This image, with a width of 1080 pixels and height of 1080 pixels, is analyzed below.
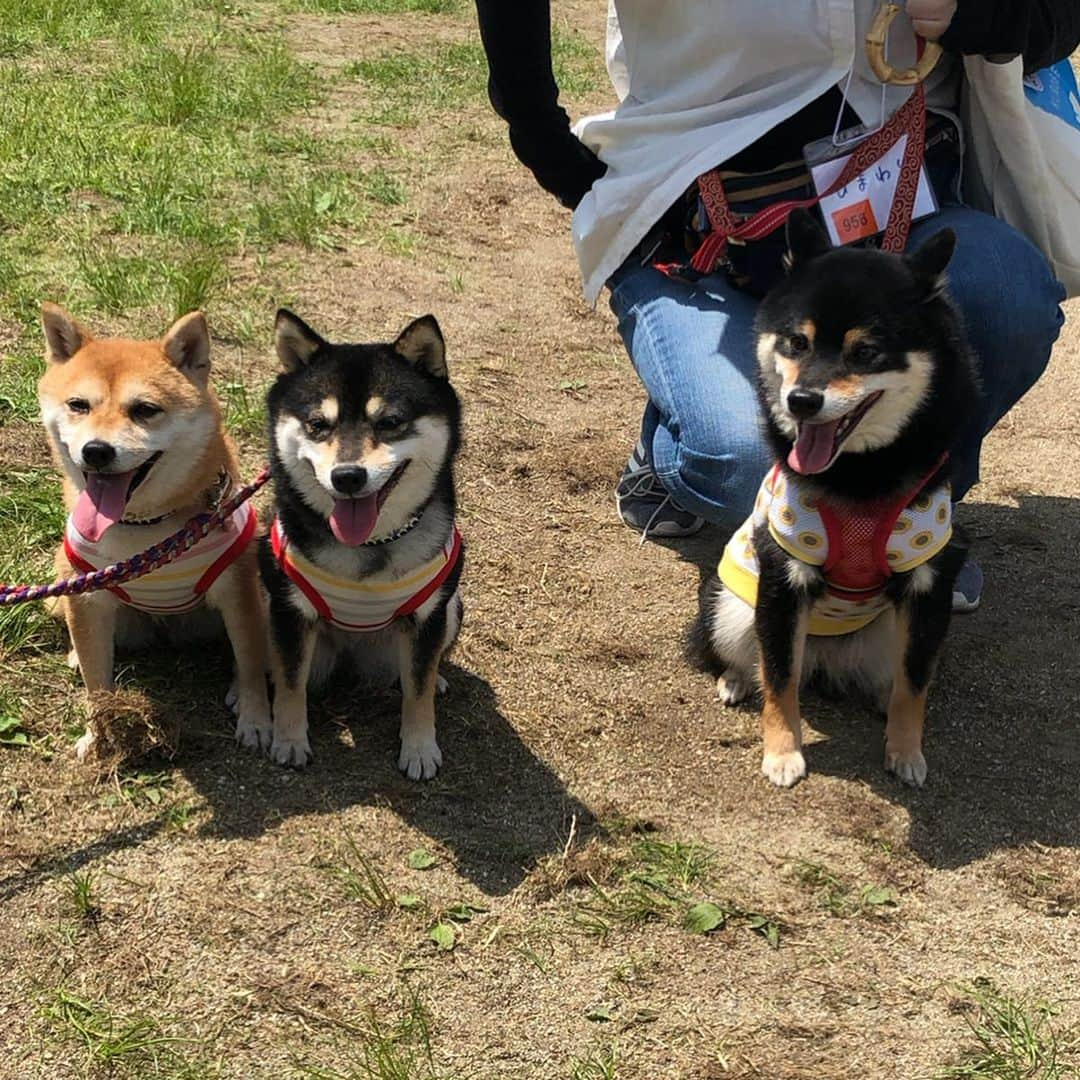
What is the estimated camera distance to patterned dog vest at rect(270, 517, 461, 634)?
118 inches

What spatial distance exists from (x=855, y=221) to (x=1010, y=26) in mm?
613

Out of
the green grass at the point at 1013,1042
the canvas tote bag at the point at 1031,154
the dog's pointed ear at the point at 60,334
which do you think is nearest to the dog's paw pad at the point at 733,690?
the green grass at the point at 1013,1042

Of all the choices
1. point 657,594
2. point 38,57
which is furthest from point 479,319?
point 38,57

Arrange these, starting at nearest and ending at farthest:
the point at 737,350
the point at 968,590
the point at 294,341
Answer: the point at 294,341 < the point at 737,350 < the point at 968,590

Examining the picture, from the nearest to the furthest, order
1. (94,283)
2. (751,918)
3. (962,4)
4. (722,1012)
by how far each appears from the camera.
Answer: (722,1012) → (751,918) → (962,4) → (94,283)

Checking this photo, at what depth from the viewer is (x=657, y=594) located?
4.06 m

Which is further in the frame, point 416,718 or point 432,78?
point 432,78

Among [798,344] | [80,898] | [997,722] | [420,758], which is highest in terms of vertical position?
[798,344]

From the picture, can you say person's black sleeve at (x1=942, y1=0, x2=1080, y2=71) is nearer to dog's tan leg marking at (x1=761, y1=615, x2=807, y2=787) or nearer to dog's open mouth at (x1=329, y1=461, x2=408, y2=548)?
dog's tan leg marking at (x1=761, y1=615, x2=807, y2=787)

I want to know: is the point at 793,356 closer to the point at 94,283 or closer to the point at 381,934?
the point at 381,934

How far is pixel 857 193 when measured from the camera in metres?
3.49

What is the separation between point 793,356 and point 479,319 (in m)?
2.80

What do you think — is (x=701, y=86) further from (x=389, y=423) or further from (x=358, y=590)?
(x=358, y=590)

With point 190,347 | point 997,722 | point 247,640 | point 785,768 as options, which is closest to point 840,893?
point 785,768
